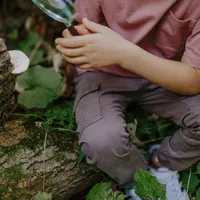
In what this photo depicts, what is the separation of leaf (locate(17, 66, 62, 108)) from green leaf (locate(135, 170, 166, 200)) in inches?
17.5

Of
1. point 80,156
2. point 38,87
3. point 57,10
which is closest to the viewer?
point 57,10

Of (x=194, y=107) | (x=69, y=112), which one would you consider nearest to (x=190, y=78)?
(x=194, y=107)

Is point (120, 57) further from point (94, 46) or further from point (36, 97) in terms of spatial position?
point (36, 97)

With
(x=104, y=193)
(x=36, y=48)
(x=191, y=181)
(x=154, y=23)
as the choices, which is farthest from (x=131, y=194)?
(x=36, y=48)

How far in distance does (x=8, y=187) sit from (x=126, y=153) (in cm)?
38

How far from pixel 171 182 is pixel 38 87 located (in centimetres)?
57

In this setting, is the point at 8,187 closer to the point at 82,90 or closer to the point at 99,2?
the point at 82,90

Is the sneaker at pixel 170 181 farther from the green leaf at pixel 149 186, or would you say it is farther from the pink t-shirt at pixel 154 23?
the pink t-shirt at pixel 154 23

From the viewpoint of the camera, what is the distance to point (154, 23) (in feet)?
4.62

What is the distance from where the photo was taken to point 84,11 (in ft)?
4.90

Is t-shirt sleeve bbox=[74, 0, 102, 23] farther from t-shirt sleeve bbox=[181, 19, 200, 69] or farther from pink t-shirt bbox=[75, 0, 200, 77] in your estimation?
t-shirt sleeve bbox=[181, 19, 200, 69]

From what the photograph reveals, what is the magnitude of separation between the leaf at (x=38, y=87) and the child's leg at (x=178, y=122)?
1.05 ft

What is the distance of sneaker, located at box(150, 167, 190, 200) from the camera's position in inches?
62.0

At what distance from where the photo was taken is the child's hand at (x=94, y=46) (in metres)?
1.33
